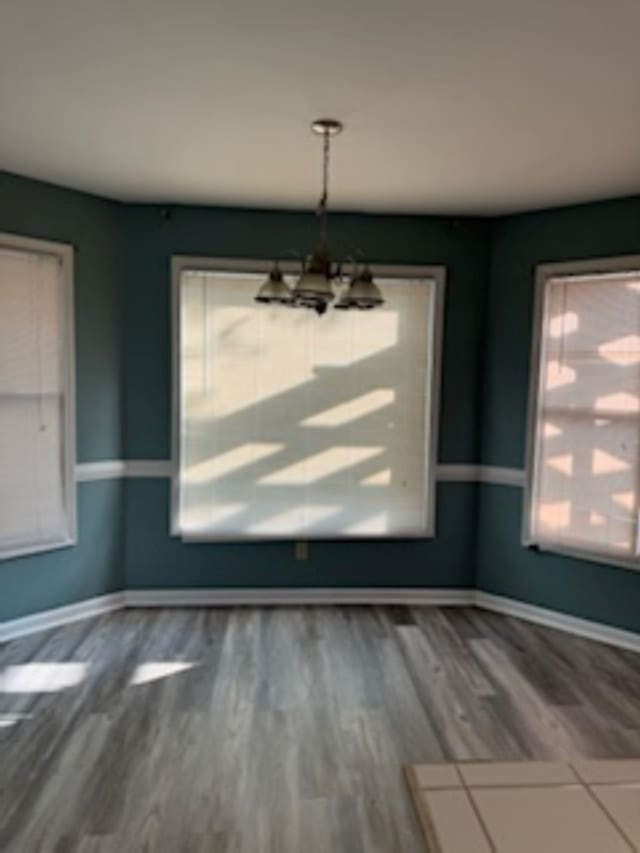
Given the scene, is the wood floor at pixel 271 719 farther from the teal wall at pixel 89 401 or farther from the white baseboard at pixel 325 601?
the teal wall at pixel 89 401

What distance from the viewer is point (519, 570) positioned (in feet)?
14.1

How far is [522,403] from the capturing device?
426cm

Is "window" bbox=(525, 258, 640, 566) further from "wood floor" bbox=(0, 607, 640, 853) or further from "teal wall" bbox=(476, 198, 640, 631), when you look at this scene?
"wood floor" bbox=(0, 607, 640, 853)

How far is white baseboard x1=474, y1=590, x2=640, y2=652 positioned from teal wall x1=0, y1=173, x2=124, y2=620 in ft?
8.23

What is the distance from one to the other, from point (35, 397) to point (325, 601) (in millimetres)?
2262

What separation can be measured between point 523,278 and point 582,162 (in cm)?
109

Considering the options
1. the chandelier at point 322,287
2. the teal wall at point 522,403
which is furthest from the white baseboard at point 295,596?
the chandelier at point 322,287

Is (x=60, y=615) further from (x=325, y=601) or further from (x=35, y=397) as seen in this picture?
(x=325, y=601)

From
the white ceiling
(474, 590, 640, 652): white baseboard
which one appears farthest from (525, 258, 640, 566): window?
the white ceiling

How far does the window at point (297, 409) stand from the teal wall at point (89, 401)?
0.40 metres

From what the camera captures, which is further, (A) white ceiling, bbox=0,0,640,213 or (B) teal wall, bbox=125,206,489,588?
(B) teal wall, bbox=125,206,489,588

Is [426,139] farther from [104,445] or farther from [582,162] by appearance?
[104,445]

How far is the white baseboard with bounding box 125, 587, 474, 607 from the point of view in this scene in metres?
4.35

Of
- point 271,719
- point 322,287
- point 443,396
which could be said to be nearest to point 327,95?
point 322,287
